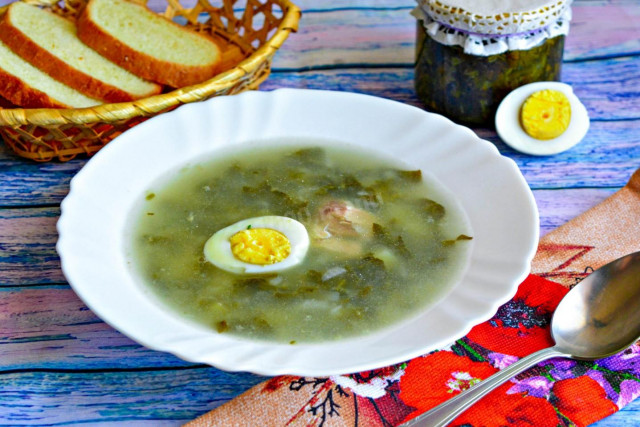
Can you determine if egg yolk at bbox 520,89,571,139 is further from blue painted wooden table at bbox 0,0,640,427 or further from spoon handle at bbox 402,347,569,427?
spoon handle at bbox 402,347,569,427

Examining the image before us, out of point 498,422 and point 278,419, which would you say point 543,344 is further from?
point 278,419

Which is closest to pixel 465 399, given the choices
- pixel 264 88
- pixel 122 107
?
pixel 122 107

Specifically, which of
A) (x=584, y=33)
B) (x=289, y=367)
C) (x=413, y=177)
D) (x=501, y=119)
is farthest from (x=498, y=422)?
(x=584, y=33)

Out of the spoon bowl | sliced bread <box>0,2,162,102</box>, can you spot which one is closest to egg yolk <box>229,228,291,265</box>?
the spoon bowl

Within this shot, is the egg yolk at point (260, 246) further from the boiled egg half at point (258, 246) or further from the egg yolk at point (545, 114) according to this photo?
the egg yolk at point (545, 114)

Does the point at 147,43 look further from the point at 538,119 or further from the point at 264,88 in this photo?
the point at 538,119

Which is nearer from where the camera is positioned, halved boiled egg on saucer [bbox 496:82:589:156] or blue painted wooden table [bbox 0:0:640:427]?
blue painted wooden table [bbox 0:0:640:427]

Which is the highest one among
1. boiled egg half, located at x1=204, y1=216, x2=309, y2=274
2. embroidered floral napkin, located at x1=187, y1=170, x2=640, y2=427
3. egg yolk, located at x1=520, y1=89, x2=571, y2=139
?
egg yolk, located at x1=520, y1=89, x2=571, y2=139
